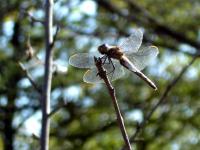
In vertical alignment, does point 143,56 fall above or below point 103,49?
below

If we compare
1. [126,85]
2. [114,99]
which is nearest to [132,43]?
[114,99]

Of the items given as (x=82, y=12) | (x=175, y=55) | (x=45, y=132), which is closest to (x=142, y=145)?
(x=175, y=55)

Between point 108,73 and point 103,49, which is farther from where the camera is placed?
point 108,73

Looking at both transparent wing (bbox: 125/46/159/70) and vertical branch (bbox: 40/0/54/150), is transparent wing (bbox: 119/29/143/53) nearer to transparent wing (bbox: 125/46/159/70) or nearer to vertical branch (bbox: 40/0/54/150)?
transparent wing (bbox: 125/46/159/70)

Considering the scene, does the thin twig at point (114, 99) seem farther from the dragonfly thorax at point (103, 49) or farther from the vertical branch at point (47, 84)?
the vertical branch at point (47, 84)

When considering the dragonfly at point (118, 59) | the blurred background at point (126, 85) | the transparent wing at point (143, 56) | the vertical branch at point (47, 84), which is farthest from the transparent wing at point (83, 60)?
the blurred background at point (126, 85)

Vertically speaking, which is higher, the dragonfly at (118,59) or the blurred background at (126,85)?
the dragonfly at (118,59)

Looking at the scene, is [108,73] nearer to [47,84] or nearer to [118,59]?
[118,59]
